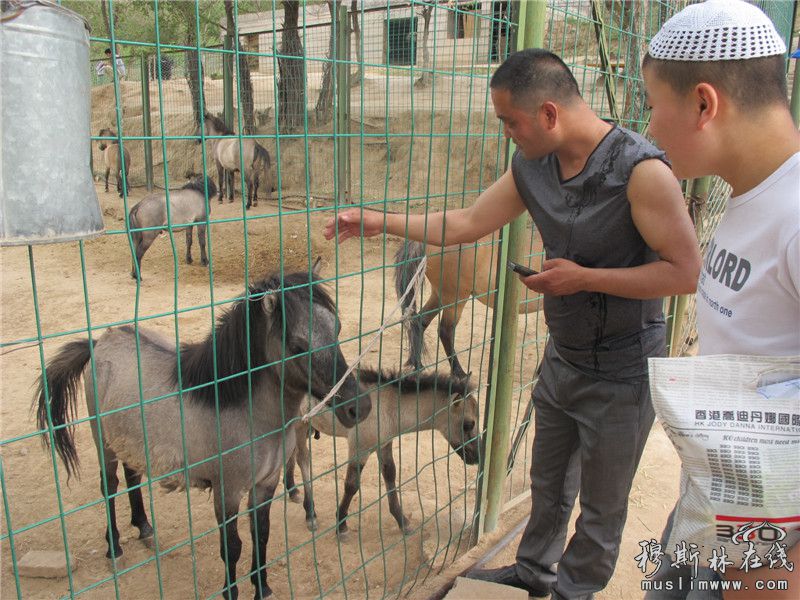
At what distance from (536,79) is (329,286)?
6.87 ft

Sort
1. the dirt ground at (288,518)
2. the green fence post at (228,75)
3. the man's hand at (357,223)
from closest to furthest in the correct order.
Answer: the man's hand at (357,223) < the dirt ground at (288,518) < the green fence post at (228,75)

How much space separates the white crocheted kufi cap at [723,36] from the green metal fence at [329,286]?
86 centimetres

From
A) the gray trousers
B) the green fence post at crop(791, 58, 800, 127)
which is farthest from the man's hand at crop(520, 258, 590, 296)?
the green fence post at crop(791, 58, 800, 127)

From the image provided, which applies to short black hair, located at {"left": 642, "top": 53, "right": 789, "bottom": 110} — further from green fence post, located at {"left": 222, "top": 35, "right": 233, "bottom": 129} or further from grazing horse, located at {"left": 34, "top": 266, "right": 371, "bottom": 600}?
green fence post, located at {"left": 222, "top": 35, "right": 233, "bottom": 129}

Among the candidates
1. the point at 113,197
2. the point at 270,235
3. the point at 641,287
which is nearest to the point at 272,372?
the point at 641,287

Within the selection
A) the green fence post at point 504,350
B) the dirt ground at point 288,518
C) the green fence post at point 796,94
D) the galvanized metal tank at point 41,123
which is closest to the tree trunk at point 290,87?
the dirt ground at point 288,518

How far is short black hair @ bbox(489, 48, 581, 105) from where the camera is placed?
201cm

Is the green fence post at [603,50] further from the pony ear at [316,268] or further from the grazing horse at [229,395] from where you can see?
the grazing horse at [229,395]

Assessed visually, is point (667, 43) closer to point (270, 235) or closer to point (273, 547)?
point (273, 547)

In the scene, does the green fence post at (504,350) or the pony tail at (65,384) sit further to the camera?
the pony tail at (65,384)

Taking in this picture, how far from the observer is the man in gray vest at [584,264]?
198 cm

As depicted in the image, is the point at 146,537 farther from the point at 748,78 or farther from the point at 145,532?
the point at 748,78

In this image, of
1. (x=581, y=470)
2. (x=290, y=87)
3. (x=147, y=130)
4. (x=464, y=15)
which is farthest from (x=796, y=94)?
(x=290, y=87)

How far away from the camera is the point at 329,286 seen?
12.4 feet
